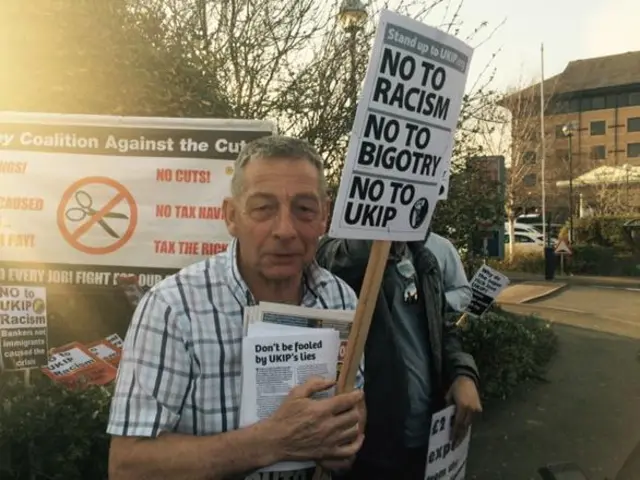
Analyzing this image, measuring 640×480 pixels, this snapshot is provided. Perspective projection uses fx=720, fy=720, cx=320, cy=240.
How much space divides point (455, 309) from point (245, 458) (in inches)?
94.9

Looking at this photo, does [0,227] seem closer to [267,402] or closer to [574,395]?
[267,402]

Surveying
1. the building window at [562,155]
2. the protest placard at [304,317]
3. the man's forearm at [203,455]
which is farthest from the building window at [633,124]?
the man's forearm at [203,455]

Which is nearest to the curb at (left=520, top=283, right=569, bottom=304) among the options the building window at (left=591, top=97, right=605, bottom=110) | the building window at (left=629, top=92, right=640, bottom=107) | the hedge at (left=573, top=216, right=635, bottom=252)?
the hedge at (left=573, top=216, right=635, bottom=252)

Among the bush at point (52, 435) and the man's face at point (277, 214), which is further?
the bush at point (52, 435)

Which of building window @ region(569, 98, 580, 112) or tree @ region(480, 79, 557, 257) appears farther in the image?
building window @ region(569, 98, 580, 112)

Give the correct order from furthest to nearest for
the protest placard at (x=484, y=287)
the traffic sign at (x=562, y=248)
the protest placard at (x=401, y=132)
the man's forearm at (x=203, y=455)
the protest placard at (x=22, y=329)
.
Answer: the traffic sign at (x=562, y=248) → the protest placard at (x=484, y=287) → the protest placard at (x=22, y=329) → the protest placard at (x=401, y=132) → the man's forearm at (x=203, y=455)

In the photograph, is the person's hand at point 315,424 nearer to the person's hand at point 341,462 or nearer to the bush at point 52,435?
the person's hand at point 341,462

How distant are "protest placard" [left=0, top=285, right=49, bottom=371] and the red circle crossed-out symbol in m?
0.78

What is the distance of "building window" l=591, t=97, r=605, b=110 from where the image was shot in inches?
3105

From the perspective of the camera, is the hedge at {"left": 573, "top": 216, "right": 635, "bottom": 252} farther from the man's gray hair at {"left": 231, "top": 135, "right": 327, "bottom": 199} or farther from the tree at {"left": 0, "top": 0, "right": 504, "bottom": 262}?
the man's gray hair at {"left": 231, "top": 135, "right": 327, "bottom": 199}

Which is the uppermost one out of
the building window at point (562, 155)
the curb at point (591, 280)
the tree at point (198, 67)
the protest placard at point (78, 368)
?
the building window at point (562, 155)

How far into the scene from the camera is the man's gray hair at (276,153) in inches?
73.5

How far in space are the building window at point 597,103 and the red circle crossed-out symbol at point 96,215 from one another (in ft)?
269

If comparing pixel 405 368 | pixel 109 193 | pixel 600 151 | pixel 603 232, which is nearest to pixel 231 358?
pixel 405 368
